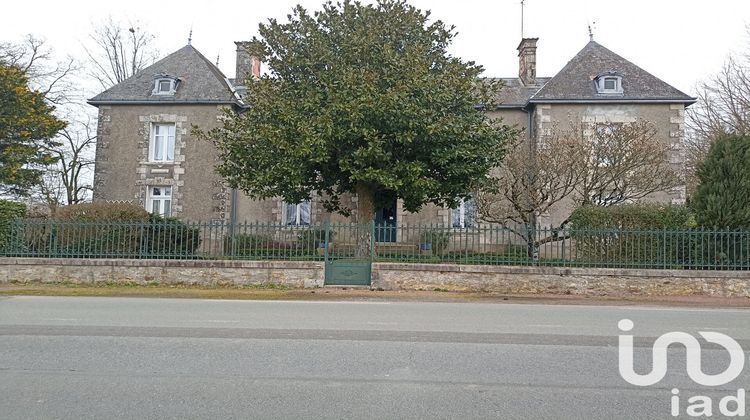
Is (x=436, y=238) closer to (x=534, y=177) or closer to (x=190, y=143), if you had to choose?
(x=534, y=177)

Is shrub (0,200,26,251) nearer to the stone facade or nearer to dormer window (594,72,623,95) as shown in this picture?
the stone facade

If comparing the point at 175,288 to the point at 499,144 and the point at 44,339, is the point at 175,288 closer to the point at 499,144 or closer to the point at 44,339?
the point at 44,339

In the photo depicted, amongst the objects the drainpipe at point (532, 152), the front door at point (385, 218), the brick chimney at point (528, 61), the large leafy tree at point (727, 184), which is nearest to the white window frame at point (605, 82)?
the drainpipe at point (532, 152)

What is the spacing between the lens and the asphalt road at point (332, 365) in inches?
187

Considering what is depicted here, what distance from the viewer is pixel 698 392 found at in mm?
5242

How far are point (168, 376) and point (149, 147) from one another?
21.5 metres

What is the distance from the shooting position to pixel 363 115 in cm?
1492

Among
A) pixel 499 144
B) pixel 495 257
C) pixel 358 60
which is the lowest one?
pixel 495 257

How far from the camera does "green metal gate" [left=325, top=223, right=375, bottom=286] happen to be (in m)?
14.7

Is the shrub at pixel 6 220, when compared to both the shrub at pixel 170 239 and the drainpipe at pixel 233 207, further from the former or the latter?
the drainpipe at pixel 233 207

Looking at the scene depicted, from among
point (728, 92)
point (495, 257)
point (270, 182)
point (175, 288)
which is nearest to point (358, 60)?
point (270, 182)

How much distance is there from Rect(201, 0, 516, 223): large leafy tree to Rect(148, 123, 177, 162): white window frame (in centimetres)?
806

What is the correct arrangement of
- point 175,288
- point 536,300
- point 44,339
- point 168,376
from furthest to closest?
point 175,288 → point 536,300 → point 44,339 → point 168,376
